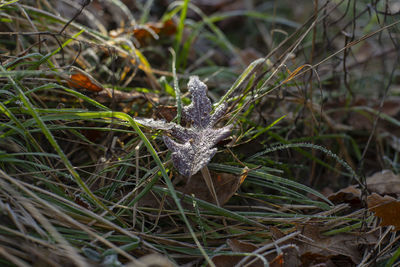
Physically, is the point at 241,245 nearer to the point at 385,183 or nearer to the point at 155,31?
the point at 385,183

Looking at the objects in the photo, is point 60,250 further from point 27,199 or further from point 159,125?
point 159,125

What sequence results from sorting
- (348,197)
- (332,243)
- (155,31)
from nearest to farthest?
(332,243) < (348,197) < (155,31)

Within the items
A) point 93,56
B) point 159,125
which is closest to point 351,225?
point 159,125

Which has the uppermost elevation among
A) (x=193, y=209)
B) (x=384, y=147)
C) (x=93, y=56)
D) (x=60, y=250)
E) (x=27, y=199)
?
(x=93, y=56)

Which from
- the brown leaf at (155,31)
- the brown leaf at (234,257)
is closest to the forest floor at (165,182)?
the brown leaf at (234,257)

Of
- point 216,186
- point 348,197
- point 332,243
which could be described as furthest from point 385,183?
point 216,186

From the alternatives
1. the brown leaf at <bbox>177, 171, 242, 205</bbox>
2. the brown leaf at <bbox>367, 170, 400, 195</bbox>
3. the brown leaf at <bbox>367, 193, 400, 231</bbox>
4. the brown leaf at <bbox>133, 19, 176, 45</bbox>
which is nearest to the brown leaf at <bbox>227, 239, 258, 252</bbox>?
the brown leaf at <bbox>177, 171, 242, 205</bbox>

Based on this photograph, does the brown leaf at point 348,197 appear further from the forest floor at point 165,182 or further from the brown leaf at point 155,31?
the brown leaf at point 155,31

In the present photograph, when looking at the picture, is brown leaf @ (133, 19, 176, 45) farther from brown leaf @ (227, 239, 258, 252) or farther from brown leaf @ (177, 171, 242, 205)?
brown leaf @ (227, 239, 258, 252)
